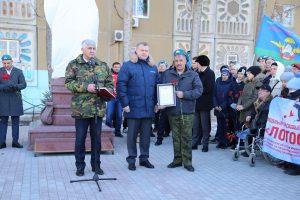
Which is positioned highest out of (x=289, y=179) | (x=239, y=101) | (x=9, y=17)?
(x=9, y=17)

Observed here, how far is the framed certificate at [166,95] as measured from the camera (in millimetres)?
5828

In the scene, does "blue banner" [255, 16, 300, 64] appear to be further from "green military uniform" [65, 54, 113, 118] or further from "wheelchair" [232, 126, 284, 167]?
"green military uniform" [65, 54, 113, 118]

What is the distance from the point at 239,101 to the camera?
24.4ft

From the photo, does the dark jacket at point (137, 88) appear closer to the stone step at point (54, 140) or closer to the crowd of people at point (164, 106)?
the crowd of people at point (164, 106)

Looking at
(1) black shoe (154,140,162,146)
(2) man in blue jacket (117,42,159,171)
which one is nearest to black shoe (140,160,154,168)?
(2) man in blue jacket (117,42,159,171)

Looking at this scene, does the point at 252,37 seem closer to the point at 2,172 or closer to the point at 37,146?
Answer: the point at 37,146

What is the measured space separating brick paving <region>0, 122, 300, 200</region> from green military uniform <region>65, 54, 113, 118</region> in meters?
0.99

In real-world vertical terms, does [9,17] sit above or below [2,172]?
above

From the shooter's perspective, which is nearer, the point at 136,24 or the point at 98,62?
the point at 98,62

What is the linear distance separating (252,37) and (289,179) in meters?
12.4

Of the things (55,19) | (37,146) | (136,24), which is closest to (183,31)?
(136,24)

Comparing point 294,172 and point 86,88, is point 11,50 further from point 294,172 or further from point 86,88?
point 294,172

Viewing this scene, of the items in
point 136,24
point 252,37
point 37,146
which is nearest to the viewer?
point 37,146

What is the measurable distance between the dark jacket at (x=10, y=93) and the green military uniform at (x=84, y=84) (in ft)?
8.66
